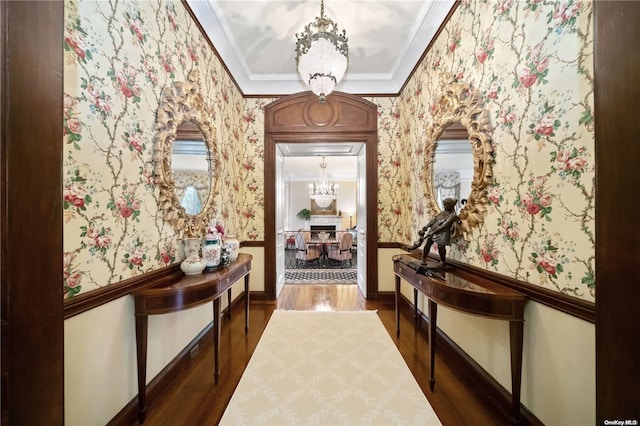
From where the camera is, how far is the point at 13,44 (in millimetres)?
681

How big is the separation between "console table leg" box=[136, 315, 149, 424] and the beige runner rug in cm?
51

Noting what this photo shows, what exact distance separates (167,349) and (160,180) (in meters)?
1.29

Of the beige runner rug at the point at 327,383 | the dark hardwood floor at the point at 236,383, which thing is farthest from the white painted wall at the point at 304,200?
the beige runner rug at the point at 327,383

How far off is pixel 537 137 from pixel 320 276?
421 cm

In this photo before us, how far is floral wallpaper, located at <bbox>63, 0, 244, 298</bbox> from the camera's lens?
3.71 feet

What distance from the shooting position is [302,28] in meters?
2.56

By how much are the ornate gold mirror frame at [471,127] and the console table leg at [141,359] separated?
244 cm

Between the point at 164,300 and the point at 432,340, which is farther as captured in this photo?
the point at 432,340

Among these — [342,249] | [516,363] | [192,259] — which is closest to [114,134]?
[192,259]

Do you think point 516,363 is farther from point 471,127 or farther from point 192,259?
point 192,259

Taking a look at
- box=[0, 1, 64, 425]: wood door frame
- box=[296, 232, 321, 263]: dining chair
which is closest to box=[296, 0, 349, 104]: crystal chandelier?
box=[0, 1, 64, 425]: wood door frame

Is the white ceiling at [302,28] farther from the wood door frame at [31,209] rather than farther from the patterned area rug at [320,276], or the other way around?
the patterned area rug at [320,276]

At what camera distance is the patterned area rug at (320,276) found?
14.8ft

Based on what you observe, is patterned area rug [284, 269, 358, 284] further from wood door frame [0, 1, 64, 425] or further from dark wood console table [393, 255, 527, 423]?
wood door frame [0, 1, 64, 425]
